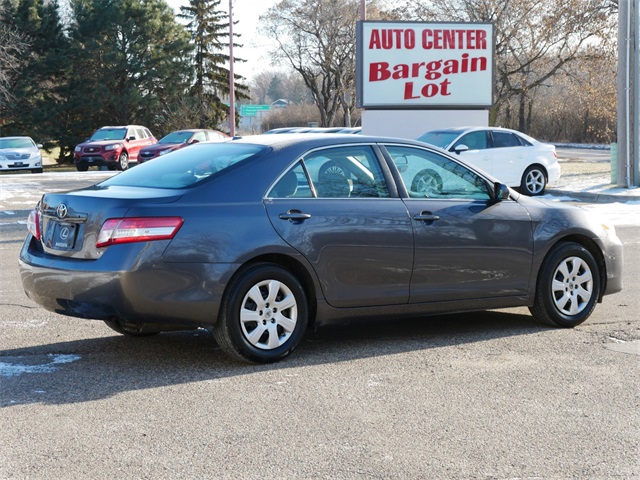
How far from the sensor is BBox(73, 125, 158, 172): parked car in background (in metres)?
38.3

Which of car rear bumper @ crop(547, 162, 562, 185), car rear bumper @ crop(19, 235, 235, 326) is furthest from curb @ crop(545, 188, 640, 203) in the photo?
car rear bumper @ crop(19, 235, 235, 326)

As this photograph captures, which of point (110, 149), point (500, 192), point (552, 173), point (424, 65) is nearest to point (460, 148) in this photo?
point (552, 173)

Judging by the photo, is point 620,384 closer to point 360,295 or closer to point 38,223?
point 360,295

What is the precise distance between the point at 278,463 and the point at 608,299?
17.5 feet

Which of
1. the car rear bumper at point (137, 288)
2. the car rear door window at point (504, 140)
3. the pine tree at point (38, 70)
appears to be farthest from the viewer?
the pine tree at point (38, 70)

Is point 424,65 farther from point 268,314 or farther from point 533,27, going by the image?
point 268,314

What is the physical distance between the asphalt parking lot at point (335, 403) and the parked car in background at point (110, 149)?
31.1 metres

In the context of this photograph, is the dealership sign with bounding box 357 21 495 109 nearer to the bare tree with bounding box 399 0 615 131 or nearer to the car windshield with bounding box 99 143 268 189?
the bare tree with bounding box 399 0 615 131

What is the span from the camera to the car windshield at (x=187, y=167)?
259 inches

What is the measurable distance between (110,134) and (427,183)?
113ft

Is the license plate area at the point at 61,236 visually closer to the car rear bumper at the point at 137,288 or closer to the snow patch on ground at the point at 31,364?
the car rear bumper at the point at 137,288

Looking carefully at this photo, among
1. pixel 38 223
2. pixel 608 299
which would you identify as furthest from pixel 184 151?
pixel 608 299

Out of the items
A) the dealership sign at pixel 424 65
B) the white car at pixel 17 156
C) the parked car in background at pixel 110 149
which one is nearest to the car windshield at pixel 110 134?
the parked car in background at pixel 110 149

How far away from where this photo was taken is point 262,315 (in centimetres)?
632
